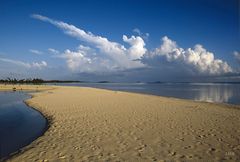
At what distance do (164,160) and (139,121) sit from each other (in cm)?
575

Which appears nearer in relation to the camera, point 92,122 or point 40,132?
point 40,132

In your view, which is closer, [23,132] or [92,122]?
[23,132]

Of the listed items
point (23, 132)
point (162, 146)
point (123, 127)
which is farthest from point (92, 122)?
point (162, 146)

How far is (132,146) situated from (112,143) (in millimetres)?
971

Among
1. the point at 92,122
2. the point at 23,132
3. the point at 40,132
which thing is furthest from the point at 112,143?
the point at 23,132

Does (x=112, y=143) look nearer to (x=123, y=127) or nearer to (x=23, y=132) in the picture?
(x=123, y=127)

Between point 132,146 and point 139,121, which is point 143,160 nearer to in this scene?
point 132,146

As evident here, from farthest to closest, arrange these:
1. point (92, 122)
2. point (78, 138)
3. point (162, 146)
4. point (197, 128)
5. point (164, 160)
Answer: point (92, 122) < point (197, 128) < point (78, 138) < point (162, 146) < point (164, 160)

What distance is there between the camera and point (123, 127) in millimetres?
10523

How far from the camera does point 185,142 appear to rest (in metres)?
7.97

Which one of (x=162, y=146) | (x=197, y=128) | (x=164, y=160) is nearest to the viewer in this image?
(x=164, y=160)

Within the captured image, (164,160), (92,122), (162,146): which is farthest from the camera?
(92,122)

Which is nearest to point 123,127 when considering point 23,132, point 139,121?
point 139,121

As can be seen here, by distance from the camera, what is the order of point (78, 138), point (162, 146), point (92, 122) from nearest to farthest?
point (162, 146) → point (78, 138) → point (92, 122)
